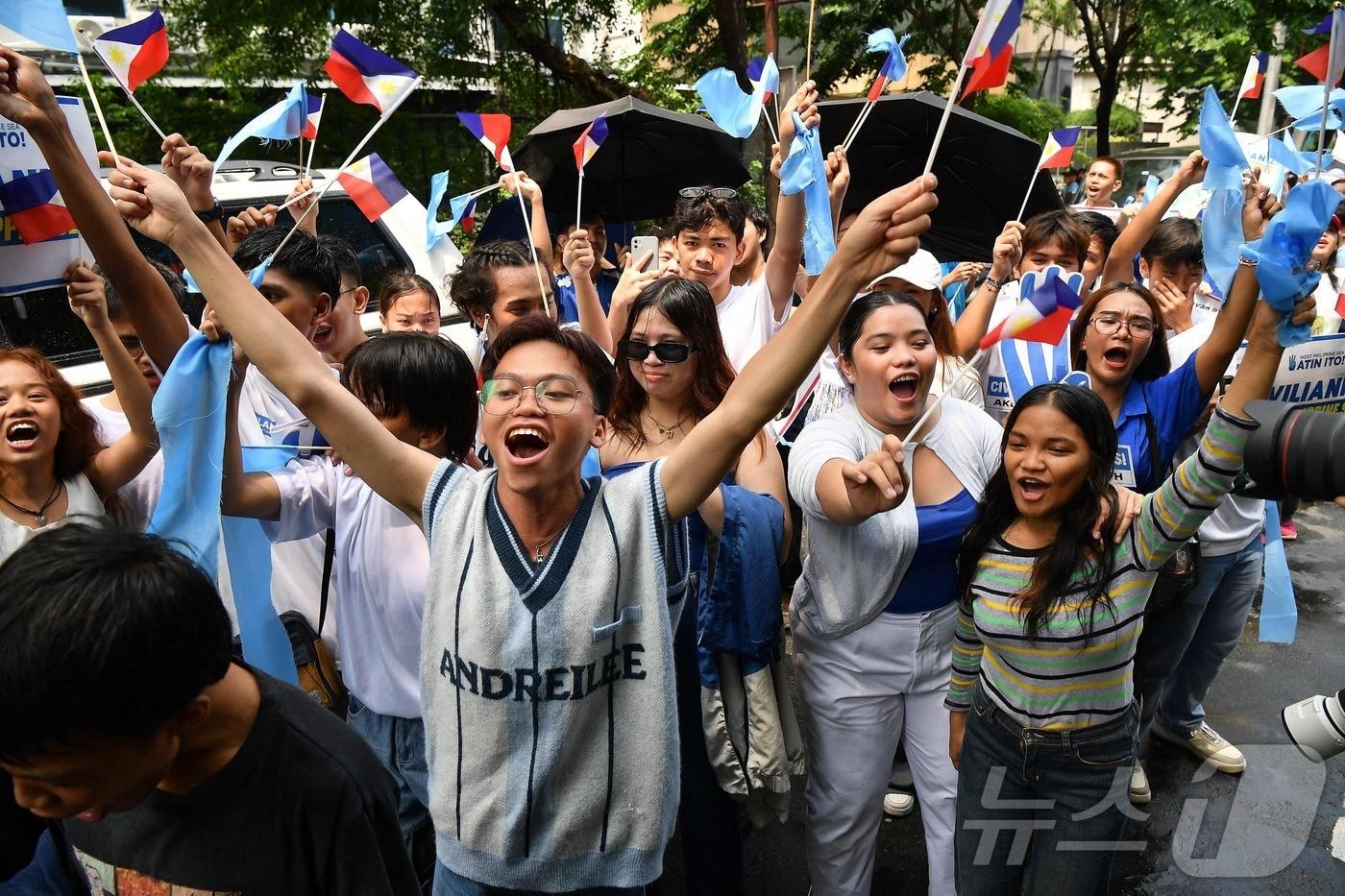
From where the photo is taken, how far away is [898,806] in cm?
340

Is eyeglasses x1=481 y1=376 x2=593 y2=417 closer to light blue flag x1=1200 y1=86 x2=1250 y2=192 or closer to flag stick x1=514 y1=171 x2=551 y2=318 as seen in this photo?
flag stick x1=514 y1=171 x2=551 y2=318

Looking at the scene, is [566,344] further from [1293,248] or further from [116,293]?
[116,293]

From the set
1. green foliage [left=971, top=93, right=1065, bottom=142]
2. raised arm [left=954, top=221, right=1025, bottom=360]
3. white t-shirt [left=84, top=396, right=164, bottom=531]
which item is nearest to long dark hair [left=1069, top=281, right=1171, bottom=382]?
raised arm [left=954, top=221, right=1025, bottom=360]

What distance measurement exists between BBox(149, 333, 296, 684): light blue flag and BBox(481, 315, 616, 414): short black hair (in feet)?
1.82

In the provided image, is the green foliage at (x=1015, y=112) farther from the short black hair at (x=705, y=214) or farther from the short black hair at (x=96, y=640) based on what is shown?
the short black hair at (x=96, y=640)

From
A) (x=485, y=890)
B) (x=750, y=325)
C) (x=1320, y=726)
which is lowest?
(x=485, y=890)

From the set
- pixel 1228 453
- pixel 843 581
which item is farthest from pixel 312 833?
pixel 1228 453

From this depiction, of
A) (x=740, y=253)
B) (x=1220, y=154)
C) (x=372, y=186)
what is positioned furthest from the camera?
(x=740, y=253)

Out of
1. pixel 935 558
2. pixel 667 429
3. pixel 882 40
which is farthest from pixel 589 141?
pixel 935 558

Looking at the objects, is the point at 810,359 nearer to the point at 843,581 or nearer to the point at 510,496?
the point at 510,496

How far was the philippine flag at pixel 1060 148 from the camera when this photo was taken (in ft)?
13.1

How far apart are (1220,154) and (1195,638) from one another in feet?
6.25

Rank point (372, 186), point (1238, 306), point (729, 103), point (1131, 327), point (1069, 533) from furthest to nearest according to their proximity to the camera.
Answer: point (729, 103)
point (1131, 327)
point (372, 186)
point (1069, 533)
point (1238, 306)

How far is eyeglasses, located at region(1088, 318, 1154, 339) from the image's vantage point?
2.89m
